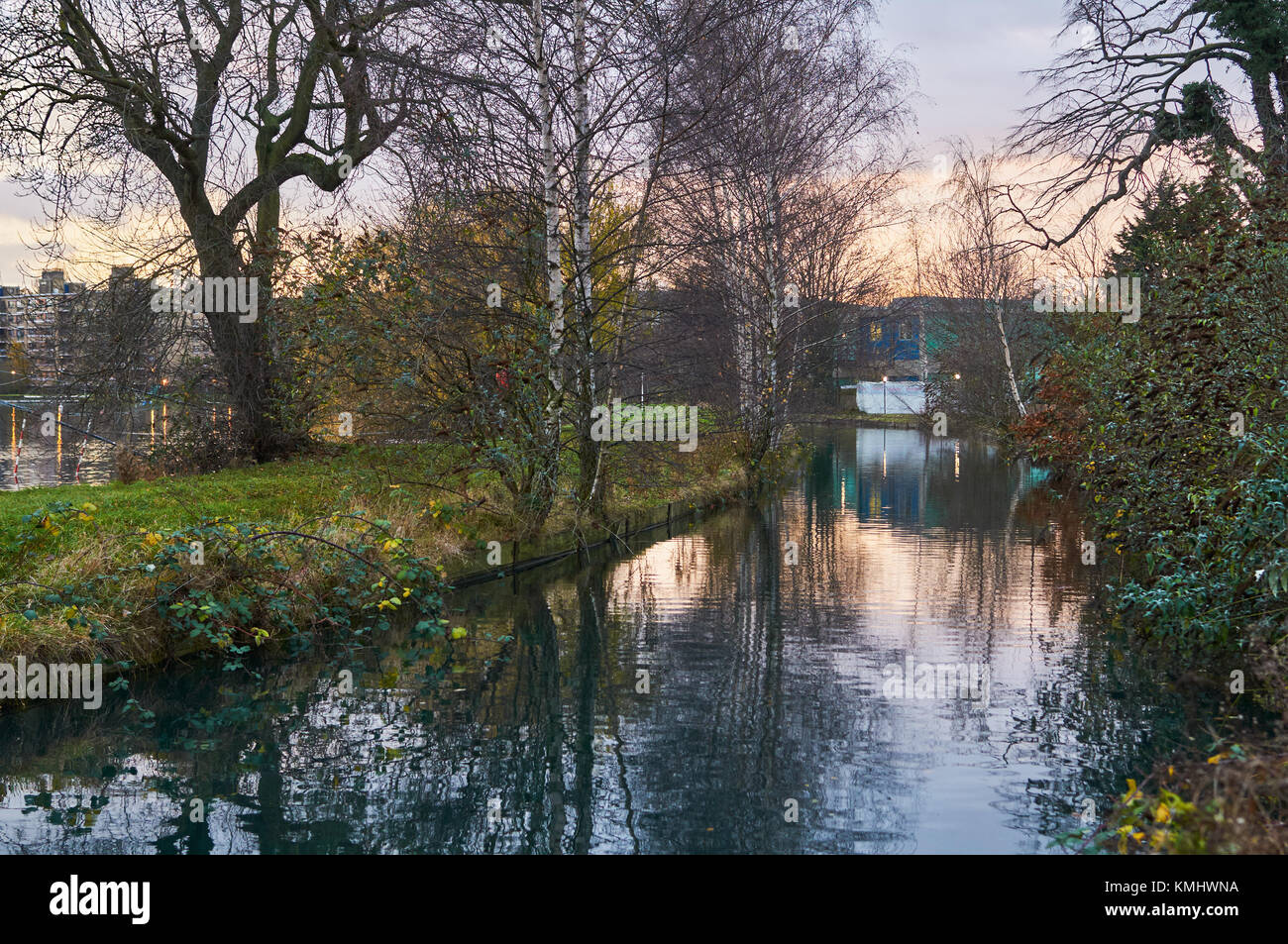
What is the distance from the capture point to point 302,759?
7902 mm

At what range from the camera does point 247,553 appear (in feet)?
36.1

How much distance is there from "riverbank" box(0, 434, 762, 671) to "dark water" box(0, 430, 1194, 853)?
51 cm

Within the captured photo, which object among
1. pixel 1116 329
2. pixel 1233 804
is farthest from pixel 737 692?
pixel 1116 329

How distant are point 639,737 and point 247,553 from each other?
4.55m

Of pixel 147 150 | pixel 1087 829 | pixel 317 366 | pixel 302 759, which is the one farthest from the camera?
pixel 317 366

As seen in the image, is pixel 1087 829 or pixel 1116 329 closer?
pixel 1087 829

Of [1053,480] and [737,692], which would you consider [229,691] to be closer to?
[737,692]

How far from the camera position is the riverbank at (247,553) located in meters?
9.79

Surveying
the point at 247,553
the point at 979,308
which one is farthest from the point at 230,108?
the point at 979,308

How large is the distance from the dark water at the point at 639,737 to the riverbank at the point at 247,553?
506 millimetres

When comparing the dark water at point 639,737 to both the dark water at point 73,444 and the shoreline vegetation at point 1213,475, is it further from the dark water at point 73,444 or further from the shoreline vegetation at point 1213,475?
the dark water at point 73,444

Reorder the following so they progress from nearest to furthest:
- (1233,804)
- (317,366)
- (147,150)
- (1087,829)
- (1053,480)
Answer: (1233,804)
(1087,829)
(147,150)
(317,366)
(1053,480)
